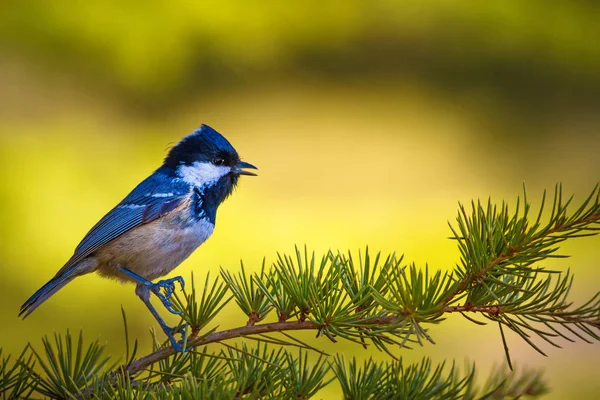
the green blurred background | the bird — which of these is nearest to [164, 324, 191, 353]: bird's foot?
the bird

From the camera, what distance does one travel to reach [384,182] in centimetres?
400

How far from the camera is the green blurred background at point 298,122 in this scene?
8.82 ft

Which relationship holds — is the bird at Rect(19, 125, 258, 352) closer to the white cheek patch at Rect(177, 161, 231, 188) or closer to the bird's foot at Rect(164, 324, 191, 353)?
the white cheek patch at Rect(177, 161, 231, 188)

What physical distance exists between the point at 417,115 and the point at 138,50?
5.89 ft

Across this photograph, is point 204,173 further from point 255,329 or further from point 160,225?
point 255,329

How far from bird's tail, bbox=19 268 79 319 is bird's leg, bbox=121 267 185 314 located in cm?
9

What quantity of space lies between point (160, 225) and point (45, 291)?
0.22m

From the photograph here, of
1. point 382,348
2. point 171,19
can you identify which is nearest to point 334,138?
point 171,19

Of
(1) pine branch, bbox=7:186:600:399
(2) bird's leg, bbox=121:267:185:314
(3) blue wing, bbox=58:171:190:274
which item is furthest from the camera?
(3) blue wing, bbox=58:171:190:274

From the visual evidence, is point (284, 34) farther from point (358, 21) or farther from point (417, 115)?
point (417, 115)

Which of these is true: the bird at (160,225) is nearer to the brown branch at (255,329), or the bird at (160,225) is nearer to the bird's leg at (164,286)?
the bird's leg at (164,286)

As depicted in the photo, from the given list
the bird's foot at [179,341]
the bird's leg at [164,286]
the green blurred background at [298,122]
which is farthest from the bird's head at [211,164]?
the green blurred background at [298,122]

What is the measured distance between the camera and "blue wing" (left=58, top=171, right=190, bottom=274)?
130cm

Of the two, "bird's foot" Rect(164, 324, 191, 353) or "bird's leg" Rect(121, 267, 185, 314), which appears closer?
"bird's foot" Rect(164, 324, 191, 353)
